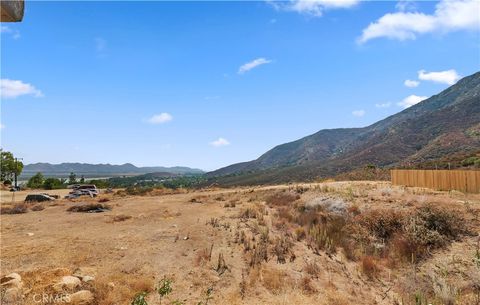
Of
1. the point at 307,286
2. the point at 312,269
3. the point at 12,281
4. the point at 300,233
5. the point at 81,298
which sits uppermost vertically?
the point at 12,281

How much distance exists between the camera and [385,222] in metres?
17.3

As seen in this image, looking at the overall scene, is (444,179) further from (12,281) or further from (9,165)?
(9,165)

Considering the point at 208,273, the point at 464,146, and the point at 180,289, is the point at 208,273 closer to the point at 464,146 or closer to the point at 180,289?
the point at 180,289

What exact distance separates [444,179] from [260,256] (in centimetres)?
2010

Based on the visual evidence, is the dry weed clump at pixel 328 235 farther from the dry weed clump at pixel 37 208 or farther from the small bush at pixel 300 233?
the dry weed clump at pixel 37 208

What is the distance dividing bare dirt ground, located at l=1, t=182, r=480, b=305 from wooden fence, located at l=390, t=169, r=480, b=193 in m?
4.79

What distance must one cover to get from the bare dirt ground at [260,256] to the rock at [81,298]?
1.8 inches

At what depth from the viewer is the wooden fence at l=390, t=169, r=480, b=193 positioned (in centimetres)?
2456

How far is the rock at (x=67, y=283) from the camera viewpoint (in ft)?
31.2

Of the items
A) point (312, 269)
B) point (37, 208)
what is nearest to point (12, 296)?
point (312, 269)

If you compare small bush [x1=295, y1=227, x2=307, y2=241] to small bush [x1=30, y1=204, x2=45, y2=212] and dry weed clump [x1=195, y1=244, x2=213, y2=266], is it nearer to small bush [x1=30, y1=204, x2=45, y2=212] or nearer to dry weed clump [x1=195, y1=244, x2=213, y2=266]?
dry weed clump [x1=195, y1=244, x2=213, y2=266]

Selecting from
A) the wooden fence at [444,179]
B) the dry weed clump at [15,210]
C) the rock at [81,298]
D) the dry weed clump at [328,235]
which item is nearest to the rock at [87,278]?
the rock at [81,298]

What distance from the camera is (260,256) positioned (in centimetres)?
1435

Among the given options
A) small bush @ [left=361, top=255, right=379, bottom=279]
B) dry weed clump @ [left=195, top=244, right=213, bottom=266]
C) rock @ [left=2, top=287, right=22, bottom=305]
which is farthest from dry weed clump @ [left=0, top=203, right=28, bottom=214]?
small bush @ [left=361, top=255, right=379, bottom=279]
